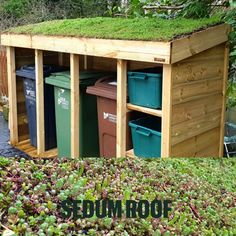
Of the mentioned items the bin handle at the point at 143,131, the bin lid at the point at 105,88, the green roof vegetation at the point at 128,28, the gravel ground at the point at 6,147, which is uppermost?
the green roof vegetation at the point at 128,28

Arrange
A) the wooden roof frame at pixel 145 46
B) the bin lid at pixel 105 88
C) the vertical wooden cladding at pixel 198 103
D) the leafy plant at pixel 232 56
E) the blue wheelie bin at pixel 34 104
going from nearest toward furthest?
the wooden roof frame at pixel 145 46 → the vertical wooden cladding at pixel 198 103 → the leafy plant at pixel 232 56 → the bin lid at pixel 105 88 → the blue wheelie bin at pixel 34 104

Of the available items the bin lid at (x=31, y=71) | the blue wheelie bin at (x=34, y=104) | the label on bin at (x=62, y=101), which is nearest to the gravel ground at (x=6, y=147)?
the blue wheelie bin at (x=34, y=104)

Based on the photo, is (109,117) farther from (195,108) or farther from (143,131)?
(195,108)

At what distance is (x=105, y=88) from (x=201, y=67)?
1.18 meters

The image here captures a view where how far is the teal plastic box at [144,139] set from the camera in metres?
4.11

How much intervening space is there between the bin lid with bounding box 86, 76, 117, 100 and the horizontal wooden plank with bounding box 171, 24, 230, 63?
107cm

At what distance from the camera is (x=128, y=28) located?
4.43m

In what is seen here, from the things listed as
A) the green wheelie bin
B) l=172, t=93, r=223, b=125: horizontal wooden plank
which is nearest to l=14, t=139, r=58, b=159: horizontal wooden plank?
the green wheelie bin

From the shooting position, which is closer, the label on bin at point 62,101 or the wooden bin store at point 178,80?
the wooden bin store at point 178,80

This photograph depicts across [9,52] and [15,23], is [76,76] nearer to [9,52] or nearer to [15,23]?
[9,52]

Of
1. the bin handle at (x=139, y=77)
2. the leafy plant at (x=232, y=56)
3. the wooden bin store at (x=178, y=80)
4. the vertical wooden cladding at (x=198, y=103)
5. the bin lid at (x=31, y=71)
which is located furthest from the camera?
the bin lid at (x=31, y=71)

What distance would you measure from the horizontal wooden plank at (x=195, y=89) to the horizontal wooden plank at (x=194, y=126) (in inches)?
10.1

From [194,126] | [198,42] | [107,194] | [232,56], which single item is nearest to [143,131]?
[194,126]

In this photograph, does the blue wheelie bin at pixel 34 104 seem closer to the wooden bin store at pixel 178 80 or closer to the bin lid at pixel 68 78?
the wooden bin store at pixel 178 80
